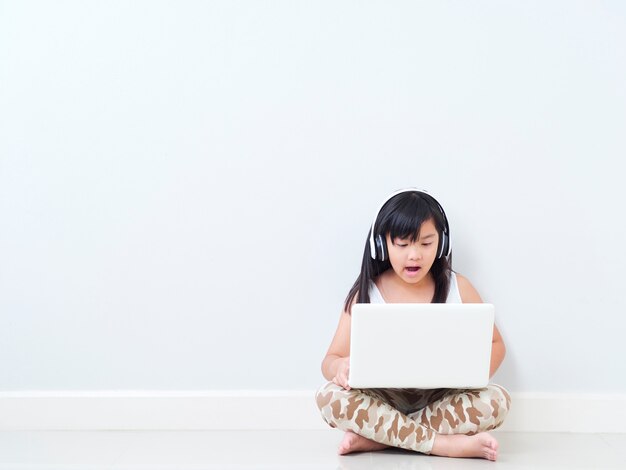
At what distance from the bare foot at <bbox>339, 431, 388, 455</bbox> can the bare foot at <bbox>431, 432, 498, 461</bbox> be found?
4.3 inches

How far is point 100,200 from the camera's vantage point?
1.67m

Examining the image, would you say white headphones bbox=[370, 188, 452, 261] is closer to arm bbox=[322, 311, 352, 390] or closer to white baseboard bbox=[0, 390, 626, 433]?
arm bbox=[322, 311, 352, 390]

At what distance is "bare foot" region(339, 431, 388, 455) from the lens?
1447mm

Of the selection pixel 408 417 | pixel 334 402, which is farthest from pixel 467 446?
pixel 334 402

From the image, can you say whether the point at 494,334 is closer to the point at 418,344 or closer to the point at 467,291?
the point at 467,291

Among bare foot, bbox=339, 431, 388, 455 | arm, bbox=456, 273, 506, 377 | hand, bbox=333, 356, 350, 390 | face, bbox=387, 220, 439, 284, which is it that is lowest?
bare foot, bbox=339, 431, 388, 455

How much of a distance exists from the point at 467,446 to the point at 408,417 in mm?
128

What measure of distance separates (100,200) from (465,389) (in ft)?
2.66

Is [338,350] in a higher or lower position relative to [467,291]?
lower

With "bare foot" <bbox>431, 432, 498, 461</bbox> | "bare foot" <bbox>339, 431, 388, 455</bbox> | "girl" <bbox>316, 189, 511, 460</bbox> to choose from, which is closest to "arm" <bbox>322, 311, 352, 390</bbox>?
"girl" <bbox>316, 189, 511, 460</bbox>

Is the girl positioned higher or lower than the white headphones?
lower

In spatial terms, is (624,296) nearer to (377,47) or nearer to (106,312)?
(377,47)

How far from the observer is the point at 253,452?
4.86ft

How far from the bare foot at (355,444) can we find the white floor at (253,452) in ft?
0.04
